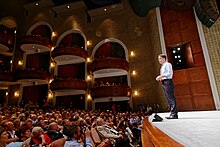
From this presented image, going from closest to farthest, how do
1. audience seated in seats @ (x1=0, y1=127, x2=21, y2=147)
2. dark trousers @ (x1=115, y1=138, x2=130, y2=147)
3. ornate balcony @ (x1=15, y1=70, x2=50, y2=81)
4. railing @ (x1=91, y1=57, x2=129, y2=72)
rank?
audience seated in seats @ (x1=0, y1=127, x2=21, y2=147), dark trousers @ (x1=115, y1=138, x2=130, y2=147), railing @ (x1=91, y1=57, x2=129, y2=72), ornate balcony @ (x1=15, y1=70, x2=50, y2=81)

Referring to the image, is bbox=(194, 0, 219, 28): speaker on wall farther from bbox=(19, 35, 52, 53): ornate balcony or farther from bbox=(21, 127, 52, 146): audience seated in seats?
bbox=(19, 35, 52, 53): ornate balcony

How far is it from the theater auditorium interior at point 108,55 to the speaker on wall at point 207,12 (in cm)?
4

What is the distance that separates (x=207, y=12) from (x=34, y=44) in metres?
12.1

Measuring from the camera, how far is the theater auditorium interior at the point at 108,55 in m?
8.05

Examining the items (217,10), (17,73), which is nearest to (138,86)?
(217,10)

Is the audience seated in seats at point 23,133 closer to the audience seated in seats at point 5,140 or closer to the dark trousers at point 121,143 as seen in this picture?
the audience seated in seats at point 5,140

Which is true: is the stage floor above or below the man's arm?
above

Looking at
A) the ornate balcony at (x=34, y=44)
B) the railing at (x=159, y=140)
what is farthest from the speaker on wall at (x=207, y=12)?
the ornate balcony at (x=34, y=44)

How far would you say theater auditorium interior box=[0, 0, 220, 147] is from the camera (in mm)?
8047

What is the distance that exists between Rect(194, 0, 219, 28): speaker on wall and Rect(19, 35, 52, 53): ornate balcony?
11199 mm

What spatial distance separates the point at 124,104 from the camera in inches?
448

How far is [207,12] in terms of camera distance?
7164mm

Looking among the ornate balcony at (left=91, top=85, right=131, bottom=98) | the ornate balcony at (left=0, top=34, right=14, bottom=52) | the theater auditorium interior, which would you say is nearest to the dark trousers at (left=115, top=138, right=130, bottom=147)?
the theater auditorium interior

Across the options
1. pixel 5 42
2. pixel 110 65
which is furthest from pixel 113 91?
pixel 5 42
